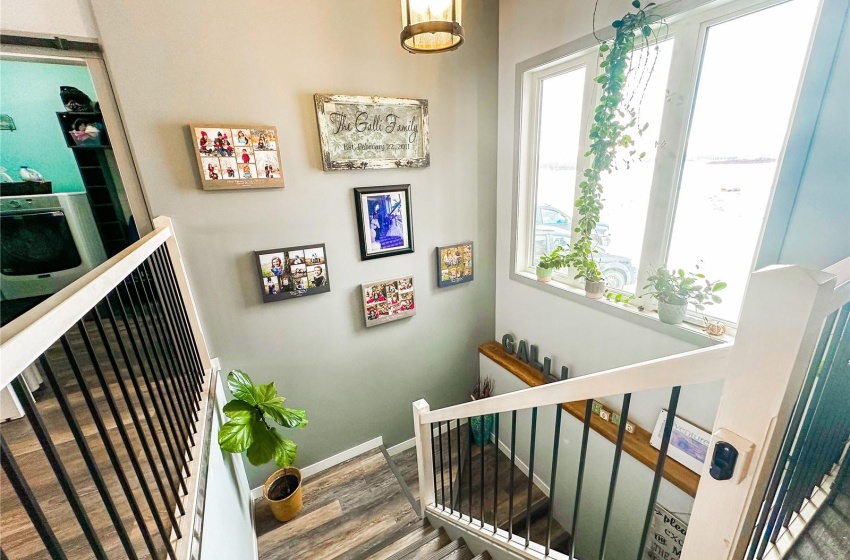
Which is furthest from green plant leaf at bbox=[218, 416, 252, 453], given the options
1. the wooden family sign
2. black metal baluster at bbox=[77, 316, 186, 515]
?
the wooden family sign

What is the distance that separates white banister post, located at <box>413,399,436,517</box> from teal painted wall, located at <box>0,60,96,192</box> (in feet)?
11.7

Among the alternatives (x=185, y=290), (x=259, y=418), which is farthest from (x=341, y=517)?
(x=185, y=290)

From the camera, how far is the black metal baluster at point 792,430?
641mm

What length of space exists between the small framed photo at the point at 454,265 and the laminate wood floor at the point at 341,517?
1551 mm

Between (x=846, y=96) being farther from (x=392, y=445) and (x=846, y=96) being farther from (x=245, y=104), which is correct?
(x=392, y=445)

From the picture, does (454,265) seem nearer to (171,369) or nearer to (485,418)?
(485,418)

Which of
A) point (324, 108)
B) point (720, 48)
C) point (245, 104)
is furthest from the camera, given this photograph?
point (324, 108)

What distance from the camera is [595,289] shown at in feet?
6.86

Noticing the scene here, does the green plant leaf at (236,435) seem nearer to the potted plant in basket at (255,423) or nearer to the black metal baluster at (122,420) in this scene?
the potted plant in basket at (255,423)

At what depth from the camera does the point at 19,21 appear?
135cm

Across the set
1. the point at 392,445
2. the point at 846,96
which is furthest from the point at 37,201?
the point at 846,96

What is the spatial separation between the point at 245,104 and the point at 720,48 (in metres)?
2.33

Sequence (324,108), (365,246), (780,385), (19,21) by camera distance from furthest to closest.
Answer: (365,246)
(324,108)
(19,21)
(780,385)

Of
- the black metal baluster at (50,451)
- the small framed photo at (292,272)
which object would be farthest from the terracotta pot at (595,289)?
the black metal baluster at (50,451)
